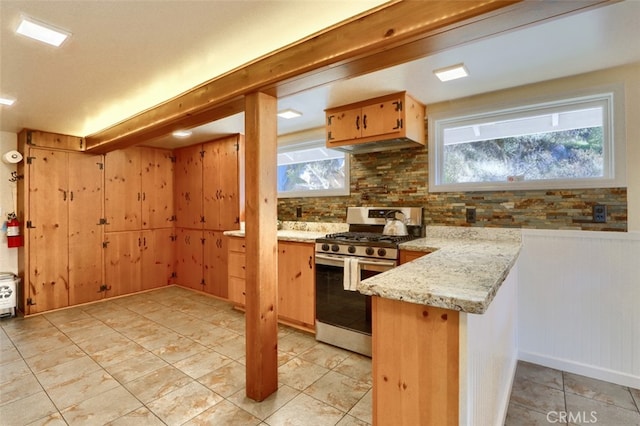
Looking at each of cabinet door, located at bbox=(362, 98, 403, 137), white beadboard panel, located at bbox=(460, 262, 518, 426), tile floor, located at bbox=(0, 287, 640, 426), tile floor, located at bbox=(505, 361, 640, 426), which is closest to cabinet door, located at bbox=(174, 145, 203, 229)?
tile floor, located at bbox=(0, 287, 640, 426)

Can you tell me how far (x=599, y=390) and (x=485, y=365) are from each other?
5.33 feet

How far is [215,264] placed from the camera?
4.59m

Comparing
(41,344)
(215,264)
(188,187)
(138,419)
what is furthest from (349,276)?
(188,187)

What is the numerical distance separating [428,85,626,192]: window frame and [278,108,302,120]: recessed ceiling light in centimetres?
136

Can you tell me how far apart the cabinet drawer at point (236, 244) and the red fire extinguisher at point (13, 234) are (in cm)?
257

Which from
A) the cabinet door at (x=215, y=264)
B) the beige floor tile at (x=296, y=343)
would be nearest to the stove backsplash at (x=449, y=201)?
the cabinet door at (x=215, y=264)

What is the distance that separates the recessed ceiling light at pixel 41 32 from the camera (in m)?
1.72

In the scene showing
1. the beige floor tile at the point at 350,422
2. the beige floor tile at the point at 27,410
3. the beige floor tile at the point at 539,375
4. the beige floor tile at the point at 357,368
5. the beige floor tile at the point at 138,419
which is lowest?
the beige floor tile at the point at 539,375

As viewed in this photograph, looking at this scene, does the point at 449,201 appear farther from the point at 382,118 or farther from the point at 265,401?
the point at 265,401

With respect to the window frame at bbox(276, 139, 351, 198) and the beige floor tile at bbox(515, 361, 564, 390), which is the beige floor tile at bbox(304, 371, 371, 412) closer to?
the beige floor tile at bbox(515, 361, 564, 390)

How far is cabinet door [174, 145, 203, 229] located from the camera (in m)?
4.85

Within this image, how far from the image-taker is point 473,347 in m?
1.10

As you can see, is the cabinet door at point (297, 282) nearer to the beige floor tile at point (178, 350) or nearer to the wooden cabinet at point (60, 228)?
the beige floor tile at point (178, 350)

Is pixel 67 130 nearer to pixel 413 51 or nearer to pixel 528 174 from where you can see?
pixel 413 51
